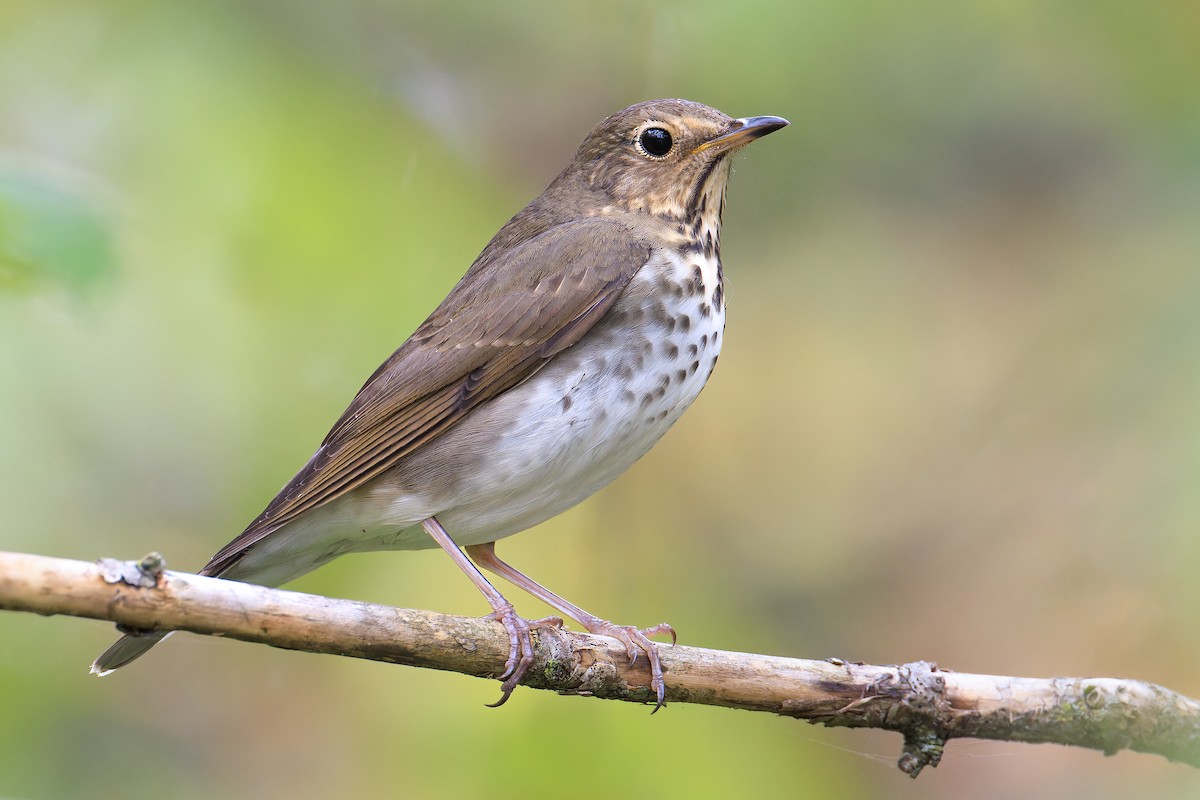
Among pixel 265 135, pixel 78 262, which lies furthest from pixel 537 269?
pixel 78 262

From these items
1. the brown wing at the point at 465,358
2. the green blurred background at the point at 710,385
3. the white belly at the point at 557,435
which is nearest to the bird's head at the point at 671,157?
the brown wing at the point at 465,358

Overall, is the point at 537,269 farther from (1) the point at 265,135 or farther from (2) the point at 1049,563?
(2) the point at 1049,563

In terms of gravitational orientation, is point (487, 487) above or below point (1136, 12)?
below

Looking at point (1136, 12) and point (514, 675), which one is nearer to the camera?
point (514, 675)

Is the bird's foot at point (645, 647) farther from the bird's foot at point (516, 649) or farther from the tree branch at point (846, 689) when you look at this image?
the bird's foot at point (516, 649)

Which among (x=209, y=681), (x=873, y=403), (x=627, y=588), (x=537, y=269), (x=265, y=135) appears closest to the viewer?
(x=537, y=269)

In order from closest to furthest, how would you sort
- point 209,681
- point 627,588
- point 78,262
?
point 78,262
point 627,588
point 209,681

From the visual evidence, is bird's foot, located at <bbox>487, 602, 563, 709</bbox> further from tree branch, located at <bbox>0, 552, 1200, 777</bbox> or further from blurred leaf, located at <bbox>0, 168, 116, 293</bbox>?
blurred leaf, located at <bbox>0, 168, 116, 293</bbox>
